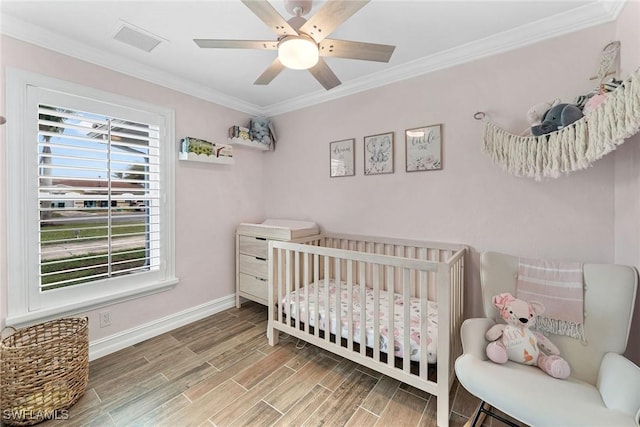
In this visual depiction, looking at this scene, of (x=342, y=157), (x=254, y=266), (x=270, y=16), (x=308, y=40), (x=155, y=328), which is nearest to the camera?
(x=270, y=16)

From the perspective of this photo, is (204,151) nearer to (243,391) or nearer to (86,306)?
(86,306)

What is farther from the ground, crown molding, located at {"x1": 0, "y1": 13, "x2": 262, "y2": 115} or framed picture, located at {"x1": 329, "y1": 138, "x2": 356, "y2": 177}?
crown molding, located at {"x1": 0, "y1": 13, "x2": 262, "y2": 115}

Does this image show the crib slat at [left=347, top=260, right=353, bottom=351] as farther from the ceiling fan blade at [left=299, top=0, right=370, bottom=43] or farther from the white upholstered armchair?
the ceiling fan blade at [left=299, top=0, right=370, bottom=43]

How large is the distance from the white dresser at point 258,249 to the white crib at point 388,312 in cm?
35

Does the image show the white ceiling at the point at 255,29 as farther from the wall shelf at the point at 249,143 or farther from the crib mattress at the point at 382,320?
the crib mattress at the point at 382,320

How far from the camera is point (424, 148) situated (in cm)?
225

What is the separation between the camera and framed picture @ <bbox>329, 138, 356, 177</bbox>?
8.78 ft

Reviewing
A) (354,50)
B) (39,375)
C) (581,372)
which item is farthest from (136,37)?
(581,372)

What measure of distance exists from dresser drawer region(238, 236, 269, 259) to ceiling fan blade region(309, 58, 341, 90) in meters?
1.60

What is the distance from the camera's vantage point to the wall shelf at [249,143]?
2955mm

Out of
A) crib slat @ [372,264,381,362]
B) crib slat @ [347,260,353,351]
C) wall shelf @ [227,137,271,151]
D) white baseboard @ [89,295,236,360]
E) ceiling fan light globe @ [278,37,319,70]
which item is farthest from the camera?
wall shelf @ [227,137,271,151]

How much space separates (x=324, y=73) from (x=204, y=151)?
5.22 ft

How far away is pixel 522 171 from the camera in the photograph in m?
1.69

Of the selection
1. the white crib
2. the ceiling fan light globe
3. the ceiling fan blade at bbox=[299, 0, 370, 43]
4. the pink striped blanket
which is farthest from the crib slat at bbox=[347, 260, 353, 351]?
the ceiling fan blade at bbox=[299, 0, 370, 43]
